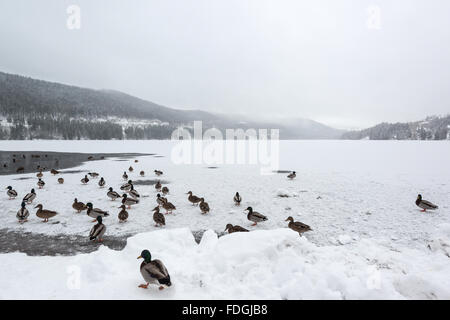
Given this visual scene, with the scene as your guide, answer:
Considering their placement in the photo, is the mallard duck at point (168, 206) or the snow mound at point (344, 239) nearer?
the snow mound at point (344, 239)

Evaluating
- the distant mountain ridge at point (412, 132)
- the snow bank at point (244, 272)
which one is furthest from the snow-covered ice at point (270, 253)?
the distant mountain ridge at point (412, 132)

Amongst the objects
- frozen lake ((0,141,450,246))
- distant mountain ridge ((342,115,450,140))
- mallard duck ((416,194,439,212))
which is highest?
distant mountain ridge ((342,115,450,140))

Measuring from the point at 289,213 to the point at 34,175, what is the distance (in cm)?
2172

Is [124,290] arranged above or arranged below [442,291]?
→ below

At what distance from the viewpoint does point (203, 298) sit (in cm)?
475

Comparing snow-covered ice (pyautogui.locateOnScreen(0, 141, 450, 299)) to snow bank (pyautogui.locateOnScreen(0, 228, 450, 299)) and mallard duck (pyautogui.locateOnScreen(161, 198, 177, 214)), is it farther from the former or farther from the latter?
mallard duck (pyautogui.locateOnScreen(161, 198, 177, 214))

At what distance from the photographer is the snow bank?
185 inches

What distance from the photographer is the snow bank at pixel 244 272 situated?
4.71m

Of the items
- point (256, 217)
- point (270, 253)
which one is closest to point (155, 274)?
point (270, 253)

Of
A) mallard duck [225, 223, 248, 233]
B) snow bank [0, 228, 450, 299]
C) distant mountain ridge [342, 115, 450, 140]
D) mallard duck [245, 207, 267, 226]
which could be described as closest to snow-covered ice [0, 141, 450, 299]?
snow bank [0, 228, 450, 299]

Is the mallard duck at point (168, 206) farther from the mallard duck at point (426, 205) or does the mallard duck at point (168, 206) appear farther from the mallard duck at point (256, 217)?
the mallard duck at point (426, 205)

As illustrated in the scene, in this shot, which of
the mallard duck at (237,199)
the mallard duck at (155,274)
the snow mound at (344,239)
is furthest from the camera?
the mallard duck at (237,199)
